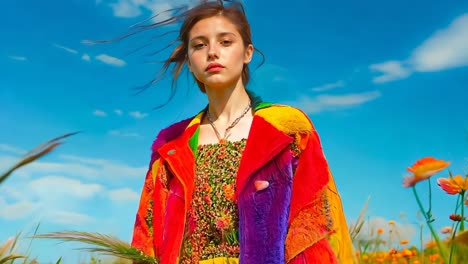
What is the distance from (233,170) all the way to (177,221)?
0.36m

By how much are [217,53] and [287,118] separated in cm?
46

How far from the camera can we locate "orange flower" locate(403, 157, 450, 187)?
0.77m

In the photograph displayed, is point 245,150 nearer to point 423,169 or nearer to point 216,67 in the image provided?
point 216,67

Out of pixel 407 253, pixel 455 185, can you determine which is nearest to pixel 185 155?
pixel 407 253

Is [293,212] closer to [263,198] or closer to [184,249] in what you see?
[263,198]

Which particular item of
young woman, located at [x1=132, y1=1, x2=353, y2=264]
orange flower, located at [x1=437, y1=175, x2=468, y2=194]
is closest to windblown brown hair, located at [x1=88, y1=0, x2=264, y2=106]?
young woman, located at [x1=132, y1=1, x2=353, y2=264]

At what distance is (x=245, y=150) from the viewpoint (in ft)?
8.70

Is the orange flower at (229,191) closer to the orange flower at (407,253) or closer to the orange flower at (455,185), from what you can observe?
the orange flower at (407,253)

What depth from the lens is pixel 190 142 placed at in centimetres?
292

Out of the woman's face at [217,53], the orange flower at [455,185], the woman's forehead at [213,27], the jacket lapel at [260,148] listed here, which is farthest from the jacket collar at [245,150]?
the orange flower at [455,185]

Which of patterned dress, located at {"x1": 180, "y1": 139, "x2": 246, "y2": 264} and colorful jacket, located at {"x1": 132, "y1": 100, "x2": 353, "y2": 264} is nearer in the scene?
colorful jacket, located at {"x1": 132, "y1": 100, "x2": 353, "y2": 264}

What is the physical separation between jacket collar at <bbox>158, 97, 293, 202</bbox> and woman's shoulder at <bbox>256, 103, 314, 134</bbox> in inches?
1.0

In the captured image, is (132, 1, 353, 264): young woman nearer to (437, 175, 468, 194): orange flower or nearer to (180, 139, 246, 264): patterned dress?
(180, 139, 246, 264): patterned dress

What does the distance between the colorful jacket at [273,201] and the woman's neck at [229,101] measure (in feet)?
0.30
